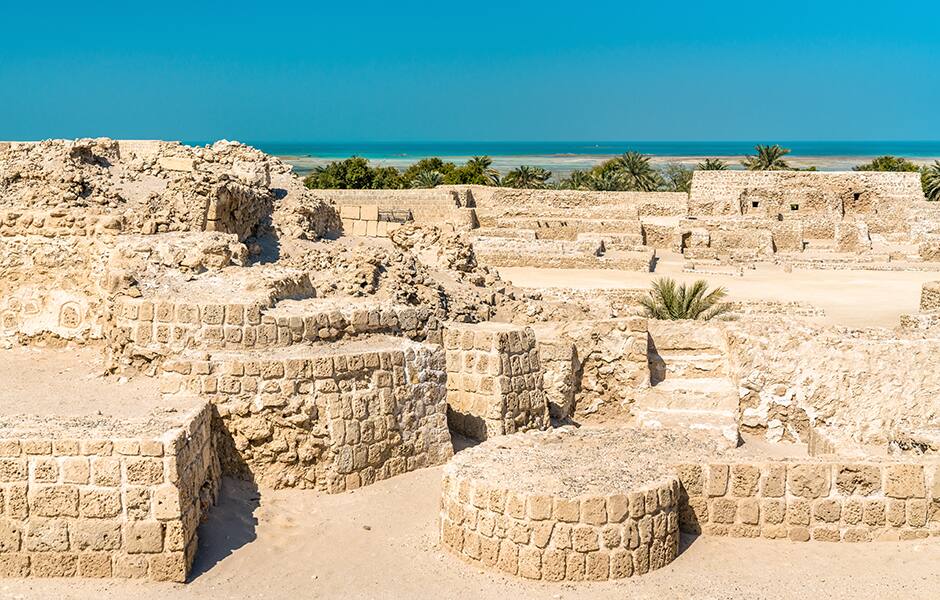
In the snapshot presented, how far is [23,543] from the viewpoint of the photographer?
22.7 ft

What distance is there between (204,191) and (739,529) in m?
6.95

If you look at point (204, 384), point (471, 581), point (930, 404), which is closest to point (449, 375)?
point (204, 384)

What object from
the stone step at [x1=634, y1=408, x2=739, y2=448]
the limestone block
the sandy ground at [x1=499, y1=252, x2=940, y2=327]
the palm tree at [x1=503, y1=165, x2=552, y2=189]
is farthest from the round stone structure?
the palm tree at [x1=503, y1=165, x2=552, y2=189]

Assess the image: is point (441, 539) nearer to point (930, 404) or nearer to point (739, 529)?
point (739, 529)

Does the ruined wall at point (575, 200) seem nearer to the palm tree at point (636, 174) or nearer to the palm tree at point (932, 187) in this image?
the palm tree at point (636, 174)

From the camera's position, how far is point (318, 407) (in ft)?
27.5

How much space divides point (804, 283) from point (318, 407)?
61.7 ft

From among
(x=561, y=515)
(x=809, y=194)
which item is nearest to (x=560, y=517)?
(x=561, y=515)

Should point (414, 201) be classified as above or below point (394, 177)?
below

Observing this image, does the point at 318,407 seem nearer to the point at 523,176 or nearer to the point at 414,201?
the point at 414,201

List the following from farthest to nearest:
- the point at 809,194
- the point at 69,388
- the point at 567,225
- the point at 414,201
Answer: the point at 809,194 → the point at 567,225 → the point at 414,201 → the point at 69,388

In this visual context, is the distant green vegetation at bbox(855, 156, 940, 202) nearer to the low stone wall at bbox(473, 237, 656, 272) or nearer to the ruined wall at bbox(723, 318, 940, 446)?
the low stone wall at bbox(473, 237, 656, 272)

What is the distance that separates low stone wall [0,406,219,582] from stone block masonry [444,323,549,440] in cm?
354

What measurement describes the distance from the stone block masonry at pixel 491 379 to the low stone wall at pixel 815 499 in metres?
2.68
